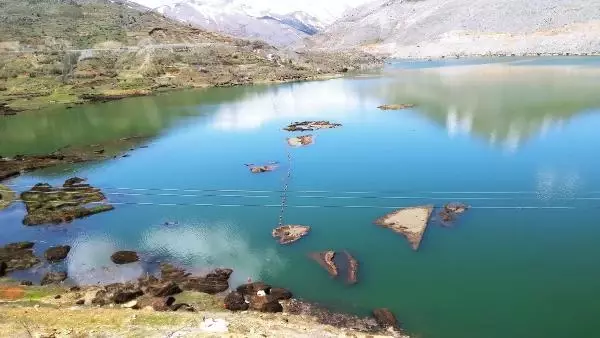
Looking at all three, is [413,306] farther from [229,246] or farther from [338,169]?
[338,169]

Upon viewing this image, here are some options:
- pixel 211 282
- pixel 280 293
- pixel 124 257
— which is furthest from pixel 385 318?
pixel 124 257

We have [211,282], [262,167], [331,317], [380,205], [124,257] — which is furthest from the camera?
[262,167]

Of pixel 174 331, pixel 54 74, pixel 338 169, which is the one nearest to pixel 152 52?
pixel 54 74

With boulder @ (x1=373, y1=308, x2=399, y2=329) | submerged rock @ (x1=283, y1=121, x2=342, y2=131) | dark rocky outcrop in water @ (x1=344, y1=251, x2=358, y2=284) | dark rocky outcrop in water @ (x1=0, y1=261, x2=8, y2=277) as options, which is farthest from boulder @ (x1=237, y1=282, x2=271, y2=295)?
submerged rock @ (x1=283, y1=121, x2=342, y2=131)

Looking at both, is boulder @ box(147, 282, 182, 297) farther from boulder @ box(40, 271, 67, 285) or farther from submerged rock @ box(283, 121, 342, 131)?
submerged rock @ box(283, 121, 342, 131)

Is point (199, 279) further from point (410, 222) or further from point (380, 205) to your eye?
point (380, 205)

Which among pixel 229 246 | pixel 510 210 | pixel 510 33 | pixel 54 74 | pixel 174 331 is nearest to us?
pixel 174 331
